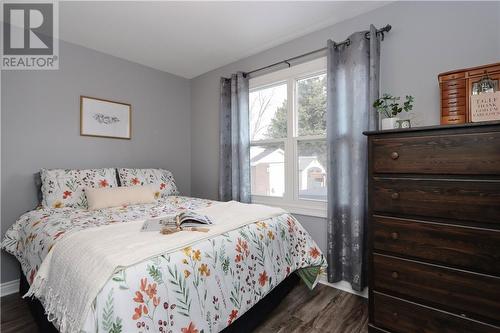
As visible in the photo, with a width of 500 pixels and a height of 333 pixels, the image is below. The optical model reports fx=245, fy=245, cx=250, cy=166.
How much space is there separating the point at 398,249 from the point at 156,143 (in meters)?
2.98

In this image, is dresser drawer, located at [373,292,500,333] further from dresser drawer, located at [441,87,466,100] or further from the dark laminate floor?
dresser drawer, located at [441,87,466,100]

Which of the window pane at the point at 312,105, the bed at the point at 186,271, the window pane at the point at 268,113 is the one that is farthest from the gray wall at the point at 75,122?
the window pane at the point at 312,105

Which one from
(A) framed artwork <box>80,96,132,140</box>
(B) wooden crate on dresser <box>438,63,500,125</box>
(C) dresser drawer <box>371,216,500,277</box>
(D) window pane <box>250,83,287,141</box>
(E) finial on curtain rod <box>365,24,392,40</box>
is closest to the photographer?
(C) dresser drawer <box>371,216,500,277</box>

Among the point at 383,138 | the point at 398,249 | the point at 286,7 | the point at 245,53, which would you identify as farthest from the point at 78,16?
the point at 398,249

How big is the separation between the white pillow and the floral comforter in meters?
0.14

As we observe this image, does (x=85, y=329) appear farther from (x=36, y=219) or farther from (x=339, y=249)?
(x=339, y=249)

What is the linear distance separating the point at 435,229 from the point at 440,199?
0.17 m

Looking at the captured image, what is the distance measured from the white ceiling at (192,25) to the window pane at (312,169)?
1.16 metres

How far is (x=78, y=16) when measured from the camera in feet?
7.18

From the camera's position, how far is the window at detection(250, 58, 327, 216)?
2531 mm

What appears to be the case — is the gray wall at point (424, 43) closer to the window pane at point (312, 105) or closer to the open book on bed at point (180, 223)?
the window pane at point (312, 105)

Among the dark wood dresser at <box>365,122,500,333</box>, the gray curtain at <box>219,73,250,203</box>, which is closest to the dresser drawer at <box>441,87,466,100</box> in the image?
the dark wood dresser at <box>365,122,500,333</box>

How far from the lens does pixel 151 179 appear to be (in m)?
2.88

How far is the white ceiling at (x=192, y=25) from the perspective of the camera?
208cm
